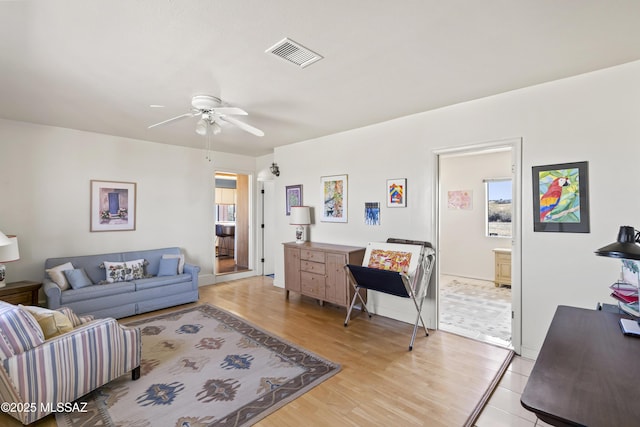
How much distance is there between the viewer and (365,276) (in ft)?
11.2

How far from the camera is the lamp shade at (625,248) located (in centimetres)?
144

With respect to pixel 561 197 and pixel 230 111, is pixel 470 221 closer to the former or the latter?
pixel 561 197

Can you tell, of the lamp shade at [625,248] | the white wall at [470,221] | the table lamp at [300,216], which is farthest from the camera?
the white wall at [470,221]

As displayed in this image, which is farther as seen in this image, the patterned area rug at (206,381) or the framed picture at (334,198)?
the framed picture at (334,198)

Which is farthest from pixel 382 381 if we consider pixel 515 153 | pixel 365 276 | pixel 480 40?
pixel 480 40

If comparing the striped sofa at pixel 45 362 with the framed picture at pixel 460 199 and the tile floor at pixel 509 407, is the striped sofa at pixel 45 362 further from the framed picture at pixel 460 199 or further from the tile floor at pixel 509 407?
the framed picture at pixel 460 199

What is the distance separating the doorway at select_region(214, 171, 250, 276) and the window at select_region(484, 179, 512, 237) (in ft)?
16.7

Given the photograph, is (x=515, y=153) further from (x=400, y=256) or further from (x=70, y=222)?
(x=70, y=222)

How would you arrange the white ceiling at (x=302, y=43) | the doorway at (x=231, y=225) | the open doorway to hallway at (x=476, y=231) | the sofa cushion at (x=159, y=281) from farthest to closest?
the doorway at (x=231, y=225) → the open doorway to hallway at (x=476, y=231) → the sofa cushion at (x=159, y=281) → the white ceiling at (x=302, y=43)

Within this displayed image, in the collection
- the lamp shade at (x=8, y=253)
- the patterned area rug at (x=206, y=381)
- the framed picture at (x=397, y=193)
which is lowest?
the patterned area rug at (x=206, y=381)

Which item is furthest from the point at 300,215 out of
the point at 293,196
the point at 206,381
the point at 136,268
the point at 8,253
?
the point at 8,253

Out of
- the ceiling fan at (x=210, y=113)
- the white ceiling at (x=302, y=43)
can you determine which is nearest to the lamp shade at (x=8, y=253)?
the white ceiling at (x=302, y=43)

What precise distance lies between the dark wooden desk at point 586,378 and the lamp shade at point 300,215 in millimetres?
3692

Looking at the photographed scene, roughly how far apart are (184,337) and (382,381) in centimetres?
227
